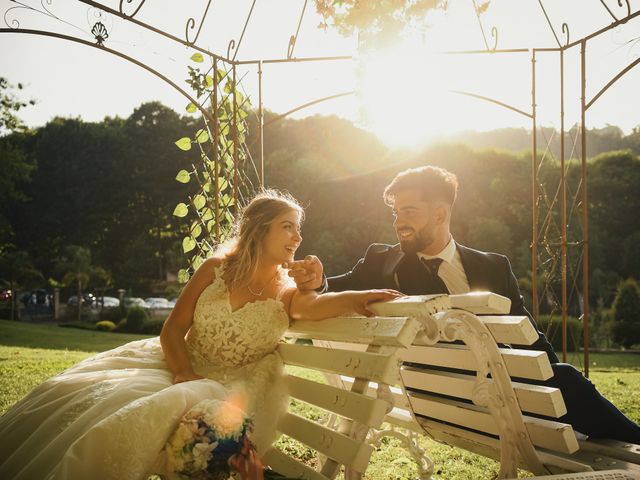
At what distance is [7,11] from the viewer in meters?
3.65

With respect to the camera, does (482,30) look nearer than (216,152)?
Yes

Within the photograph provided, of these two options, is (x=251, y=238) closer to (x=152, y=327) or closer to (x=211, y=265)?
(x=211, y=265)

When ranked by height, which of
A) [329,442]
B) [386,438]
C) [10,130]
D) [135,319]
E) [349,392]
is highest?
[10,130]

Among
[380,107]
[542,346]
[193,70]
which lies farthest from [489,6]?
[542,346]

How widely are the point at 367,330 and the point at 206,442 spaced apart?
0.74 m

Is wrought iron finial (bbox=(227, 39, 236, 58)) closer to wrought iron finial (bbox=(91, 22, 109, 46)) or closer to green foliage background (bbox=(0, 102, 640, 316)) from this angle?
wrought iron finial (bbox=(91, 22, 109, 46))

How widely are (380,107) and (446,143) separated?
78.2 feet

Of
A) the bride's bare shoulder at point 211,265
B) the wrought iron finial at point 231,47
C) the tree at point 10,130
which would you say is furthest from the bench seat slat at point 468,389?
the tree at point 10,130

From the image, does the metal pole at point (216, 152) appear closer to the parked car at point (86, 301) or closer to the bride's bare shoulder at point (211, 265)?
the bride's bare shoulder at point (211, 265)

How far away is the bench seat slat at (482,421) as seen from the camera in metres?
2.29

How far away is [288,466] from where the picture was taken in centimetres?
264

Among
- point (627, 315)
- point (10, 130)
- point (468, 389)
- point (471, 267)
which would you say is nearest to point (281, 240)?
point (471, 267)

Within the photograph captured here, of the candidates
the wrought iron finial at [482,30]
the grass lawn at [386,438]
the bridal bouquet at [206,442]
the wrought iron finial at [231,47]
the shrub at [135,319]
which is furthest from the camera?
the shrub at [135,319]

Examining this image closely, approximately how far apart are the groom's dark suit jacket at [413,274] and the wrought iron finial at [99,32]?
7.66 ft
